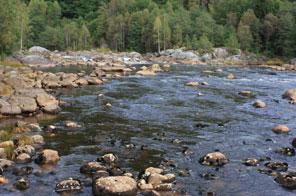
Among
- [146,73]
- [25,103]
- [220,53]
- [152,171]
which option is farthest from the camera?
[220,53]

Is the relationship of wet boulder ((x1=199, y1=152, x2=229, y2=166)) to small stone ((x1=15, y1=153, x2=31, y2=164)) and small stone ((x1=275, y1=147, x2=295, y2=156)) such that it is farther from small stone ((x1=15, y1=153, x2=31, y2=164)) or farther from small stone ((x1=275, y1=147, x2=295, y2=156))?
small stone ((x1=15, y1=153, x2=31, y2=164))

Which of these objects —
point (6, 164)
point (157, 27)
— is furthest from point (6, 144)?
point (157, 27)

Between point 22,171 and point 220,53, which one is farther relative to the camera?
point 220,53

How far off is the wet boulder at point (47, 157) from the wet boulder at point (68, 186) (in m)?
3.17

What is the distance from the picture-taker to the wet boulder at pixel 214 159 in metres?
21.9

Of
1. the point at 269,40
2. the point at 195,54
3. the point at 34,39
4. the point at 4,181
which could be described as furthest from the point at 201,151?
the point at 34,39

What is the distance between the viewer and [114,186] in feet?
58.2

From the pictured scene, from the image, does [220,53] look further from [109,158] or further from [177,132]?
[109,158]

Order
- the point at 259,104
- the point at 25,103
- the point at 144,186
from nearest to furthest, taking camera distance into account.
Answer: the point at 144,186 → the point at 25,103 → the point at 259,104

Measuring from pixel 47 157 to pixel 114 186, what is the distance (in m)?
5.45

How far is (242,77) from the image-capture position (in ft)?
199

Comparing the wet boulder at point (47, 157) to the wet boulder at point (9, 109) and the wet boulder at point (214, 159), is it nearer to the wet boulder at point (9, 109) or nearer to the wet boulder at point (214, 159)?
the wet boulder at point (214, 159)

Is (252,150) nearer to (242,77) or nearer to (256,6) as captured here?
(242,77)

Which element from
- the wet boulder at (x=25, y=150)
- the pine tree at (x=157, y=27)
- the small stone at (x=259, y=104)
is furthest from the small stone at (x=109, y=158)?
the pine tree at (x=157, y=27)
